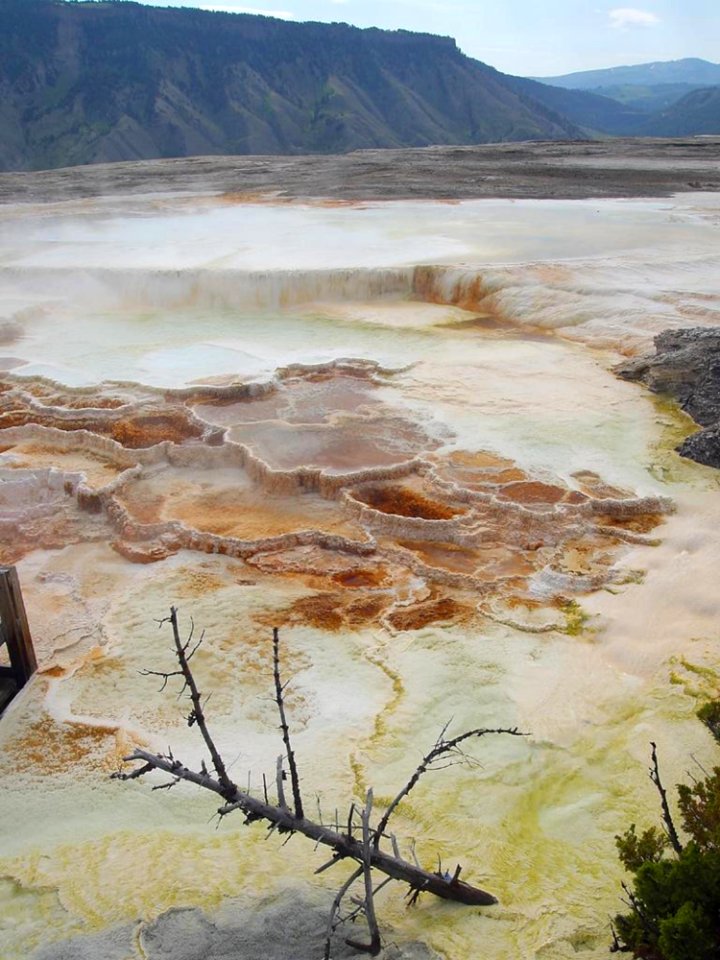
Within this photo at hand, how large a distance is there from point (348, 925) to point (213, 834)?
762 millimetres

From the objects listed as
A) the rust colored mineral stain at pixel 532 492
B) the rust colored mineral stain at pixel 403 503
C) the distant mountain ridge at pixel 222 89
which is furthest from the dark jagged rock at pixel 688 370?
the distant mountain ridge at pixel 222 89

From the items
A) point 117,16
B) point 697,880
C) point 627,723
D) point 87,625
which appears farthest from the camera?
point 117,16

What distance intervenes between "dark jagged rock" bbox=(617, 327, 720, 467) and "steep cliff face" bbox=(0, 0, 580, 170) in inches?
1526

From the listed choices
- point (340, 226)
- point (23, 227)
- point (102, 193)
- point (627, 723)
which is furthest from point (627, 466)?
point (102, 193)

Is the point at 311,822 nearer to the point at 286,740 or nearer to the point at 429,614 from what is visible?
the point at 286,740

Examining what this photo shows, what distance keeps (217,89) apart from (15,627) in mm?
49766

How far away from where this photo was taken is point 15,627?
13.4 feet

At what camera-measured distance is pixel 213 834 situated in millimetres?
3238

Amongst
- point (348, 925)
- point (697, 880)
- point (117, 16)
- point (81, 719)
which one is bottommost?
point (81, 719)

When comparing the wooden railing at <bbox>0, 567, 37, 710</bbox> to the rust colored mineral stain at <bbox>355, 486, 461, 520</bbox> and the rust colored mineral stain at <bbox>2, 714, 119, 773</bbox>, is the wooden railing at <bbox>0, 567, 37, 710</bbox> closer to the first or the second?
the rust colored mineral stain at <bbox>2, 714, 119, 773</bbox>

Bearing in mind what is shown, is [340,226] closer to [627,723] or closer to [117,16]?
Answer: [627,723]

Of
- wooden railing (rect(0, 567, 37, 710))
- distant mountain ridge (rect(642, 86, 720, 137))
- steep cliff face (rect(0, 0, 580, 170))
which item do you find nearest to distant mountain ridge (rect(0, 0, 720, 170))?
steep cliff face (rect(0, 0, 580, 170))

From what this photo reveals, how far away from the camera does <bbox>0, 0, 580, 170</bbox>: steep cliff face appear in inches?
1702

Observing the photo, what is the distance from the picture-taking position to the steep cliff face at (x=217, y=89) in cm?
4322
